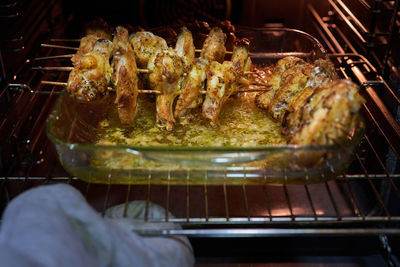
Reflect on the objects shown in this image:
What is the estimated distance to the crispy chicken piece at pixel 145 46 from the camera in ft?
7.01

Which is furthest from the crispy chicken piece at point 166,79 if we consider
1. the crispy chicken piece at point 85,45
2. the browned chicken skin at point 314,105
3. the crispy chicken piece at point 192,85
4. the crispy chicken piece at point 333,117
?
the crispy chicken piece at point 333,117

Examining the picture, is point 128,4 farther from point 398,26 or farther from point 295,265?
point 295,265

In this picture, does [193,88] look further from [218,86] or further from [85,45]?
[85,45]

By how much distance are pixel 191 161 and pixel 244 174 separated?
0.83 ft

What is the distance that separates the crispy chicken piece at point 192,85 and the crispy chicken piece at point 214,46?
0.19 m

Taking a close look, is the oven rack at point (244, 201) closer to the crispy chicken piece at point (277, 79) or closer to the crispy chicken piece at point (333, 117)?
the crispy chicken piece at point (277, 79)

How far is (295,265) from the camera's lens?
77.5 inches

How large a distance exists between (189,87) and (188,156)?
62 cm

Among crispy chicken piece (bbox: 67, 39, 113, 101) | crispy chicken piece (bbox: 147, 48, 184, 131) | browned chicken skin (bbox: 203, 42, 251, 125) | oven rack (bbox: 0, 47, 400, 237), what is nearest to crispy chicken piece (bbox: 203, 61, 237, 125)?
browned chicken skin (bbox: 203, 42, 251, 125)

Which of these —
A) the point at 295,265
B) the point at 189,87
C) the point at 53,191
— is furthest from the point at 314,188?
the point at 53,191

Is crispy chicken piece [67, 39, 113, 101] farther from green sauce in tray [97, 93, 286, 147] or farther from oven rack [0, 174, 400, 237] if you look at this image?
oven rack [0, 174, 400, 237]

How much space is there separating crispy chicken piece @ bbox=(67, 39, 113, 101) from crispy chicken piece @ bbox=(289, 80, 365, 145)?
0.98m

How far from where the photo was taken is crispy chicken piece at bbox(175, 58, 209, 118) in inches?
77.4

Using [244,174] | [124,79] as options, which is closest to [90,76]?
[124,79]
